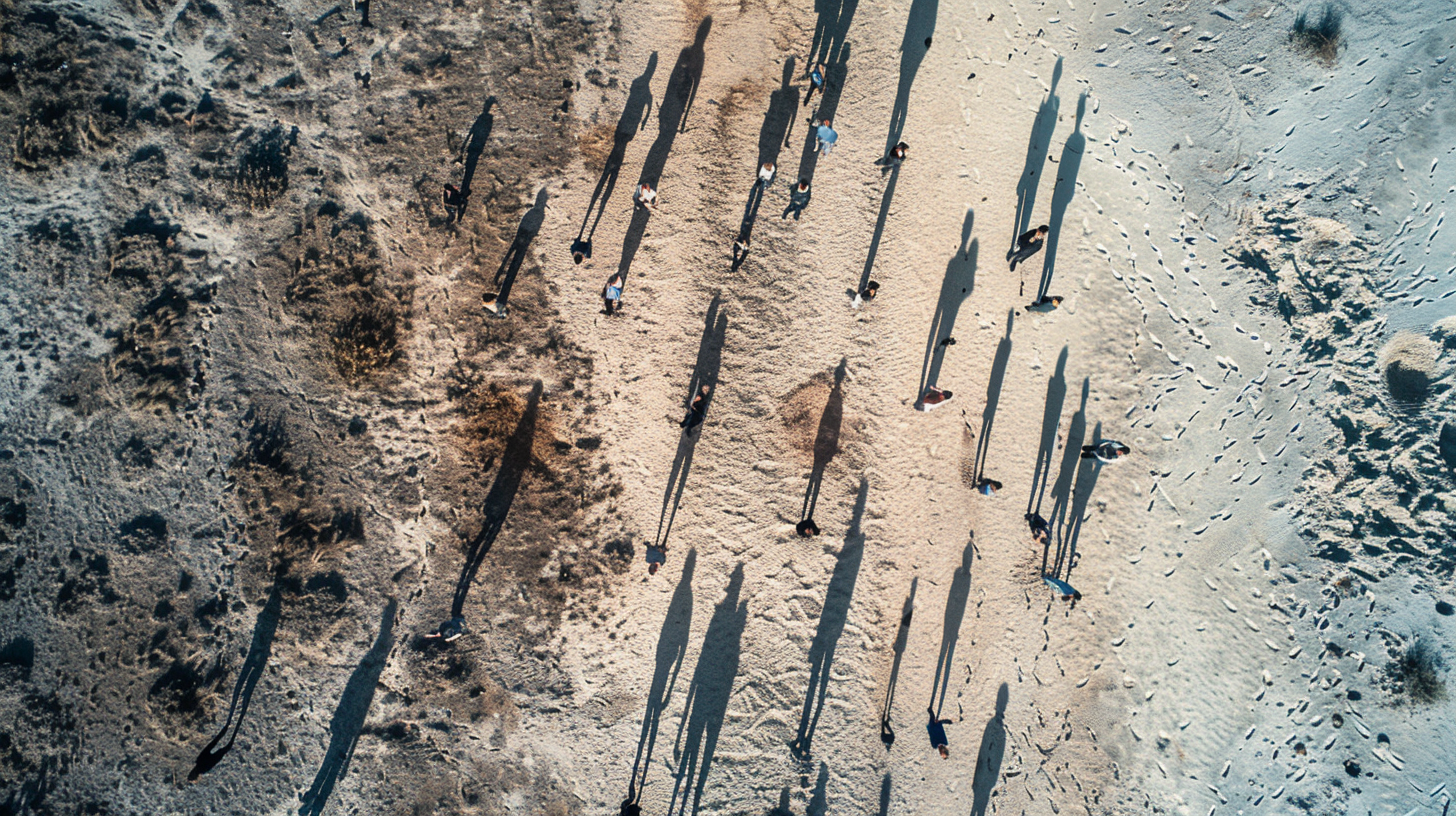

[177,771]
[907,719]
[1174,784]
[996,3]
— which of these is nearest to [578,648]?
[907,719]

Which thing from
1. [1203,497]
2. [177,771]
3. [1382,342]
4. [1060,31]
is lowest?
[177,771]

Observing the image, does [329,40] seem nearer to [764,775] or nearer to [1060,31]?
[1060,31]

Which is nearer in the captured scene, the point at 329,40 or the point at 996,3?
the point at 329,40

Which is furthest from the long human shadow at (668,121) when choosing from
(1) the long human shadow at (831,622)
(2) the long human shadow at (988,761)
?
(2) the long human shadow at (988,761)

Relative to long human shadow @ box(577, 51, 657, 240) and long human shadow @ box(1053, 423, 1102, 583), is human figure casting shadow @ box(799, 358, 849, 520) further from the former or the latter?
long human shadow @ box(577, 51, 657, 240)

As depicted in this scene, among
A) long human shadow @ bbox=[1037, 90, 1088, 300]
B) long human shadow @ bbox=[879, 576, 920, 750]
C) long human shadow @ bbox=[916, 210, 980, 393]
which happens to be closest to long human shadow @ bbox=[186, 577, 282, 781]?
long human shadow @ bbox=[879, 576, 920, 750]

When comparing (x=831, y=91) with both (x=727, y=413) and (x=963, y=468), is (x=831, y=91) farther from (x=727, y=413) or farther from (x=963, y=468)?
(x=963, y=468)
